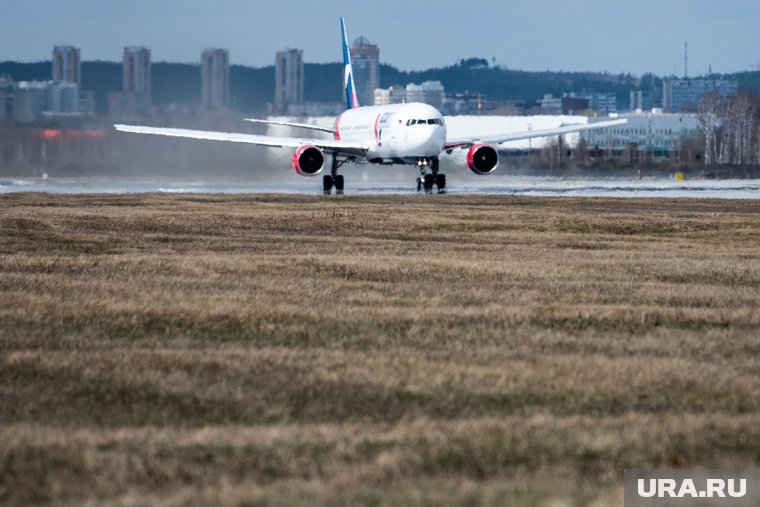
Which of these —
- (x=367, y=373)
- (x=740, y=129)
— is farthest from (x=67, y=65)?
(x=367, y=373)

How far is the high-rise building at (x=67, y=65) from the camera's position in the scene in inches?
3467

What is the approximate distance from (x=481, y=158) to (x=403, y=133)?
4.29 meters

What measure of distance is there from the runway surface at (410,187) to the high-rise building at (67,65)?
13.8 m

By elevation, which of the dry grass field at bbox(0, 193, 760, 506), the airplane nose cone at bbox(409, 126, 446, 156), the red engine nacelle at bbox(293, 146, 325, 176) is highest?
the airplane nose cone at bbox(409, 126, 446, 156)

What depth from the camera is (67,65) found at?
91562 mm

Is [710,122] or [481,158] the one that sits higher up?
[710,122]

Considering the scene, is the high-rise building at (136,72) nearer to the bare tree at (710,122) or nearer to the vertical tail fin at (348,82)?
the vertical tail fin at (348,82)

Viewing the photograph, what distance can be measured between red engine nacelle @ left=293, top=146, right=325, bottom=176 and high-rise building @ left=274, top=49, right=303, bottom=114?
52.9 m

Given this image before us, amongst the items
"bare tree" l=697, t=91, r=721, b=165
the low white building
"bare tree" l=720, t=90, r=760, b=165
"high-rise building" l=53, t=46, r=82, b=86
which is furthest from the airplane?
the low white building

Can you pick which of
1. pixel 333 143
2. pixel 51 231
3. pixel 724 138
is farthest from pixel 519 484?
pixel 724 138

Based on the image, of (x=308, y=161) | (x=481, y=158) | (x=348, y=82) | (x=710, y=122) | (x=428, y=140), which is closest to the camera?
(x=428, y=140)

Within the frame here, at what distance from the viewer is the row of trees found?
121 m

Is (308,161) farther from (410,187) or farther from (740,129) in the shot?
(740,129)

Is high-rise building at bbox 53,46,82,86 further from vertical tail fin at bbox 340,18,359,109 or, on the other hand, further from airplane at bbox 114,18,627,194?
airplane at bbox 114,18,627,194
